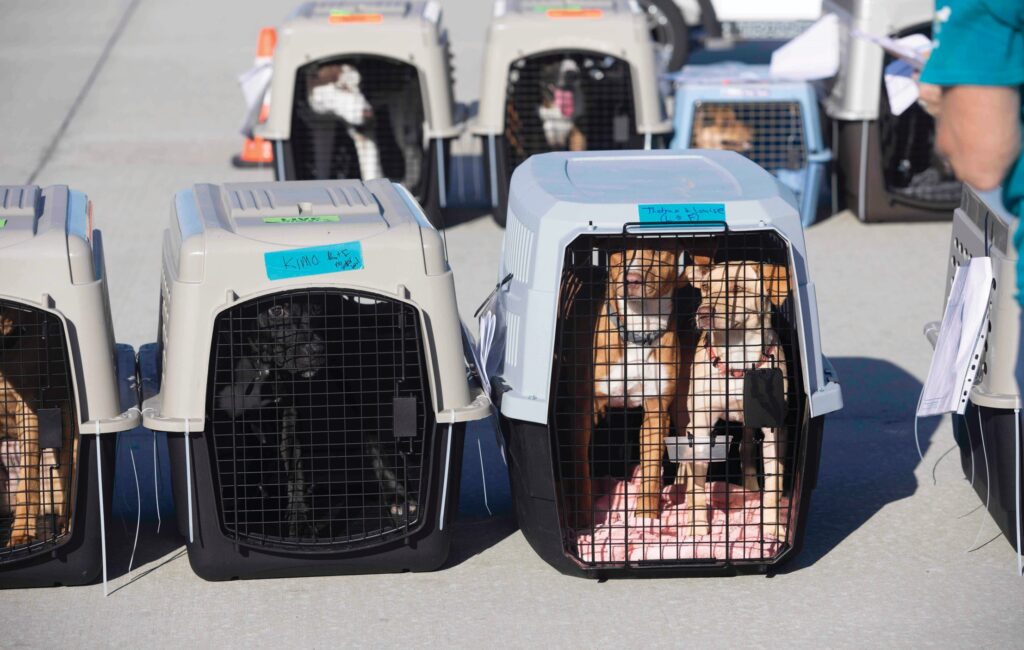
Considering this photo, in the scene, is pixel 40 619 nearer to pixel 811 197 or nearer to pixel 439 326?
pixel 439 326

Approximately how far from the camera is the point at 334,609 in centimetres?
366

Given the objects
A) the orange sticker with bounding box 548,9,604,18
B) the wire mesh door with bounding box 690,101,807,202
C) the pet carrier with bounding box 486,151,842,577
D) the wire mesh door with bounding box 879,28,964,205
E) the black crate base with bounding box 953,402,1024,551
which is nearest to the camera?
the pet carrier with bounding box 486,151,842,577

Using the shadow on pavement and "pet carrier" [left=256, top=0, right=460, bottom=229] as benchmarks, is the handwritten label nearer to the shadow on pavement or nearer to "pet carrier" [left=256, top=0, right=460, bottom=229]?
"pet carrier" [left=256, top=0, right=460, bottom=229]

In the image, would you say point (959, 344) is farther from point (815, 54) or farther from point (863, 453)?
point (815, 54)

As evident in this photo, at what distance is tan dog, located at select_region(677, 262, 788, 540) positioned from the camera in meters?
3.64

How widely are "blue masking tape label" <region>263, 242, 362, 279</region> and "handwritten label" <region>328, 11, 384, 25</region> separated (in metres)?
3.26

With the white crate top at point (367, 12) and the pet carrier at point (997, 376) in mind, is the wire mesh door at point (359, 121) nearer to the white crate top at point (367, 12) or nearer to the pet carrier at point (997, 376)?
the white crate top at point (367, 12)

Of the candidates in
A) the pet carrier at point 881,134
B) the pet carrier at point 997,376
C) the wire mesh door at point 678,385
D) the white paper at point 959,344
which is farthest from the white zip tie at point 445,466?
the pet carrier at point 881,134

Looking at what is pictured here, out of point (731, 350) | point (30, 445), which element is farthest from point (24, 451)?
point (731, 350)

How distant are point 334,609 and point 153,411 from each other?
65cm

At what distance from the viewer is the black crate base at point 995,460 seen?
150 inches

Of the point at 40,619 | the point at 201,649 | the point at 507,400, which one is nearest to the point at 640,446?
the point at 507,400

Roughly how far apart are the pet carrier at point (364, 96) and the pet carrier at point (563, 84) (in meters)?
0.23

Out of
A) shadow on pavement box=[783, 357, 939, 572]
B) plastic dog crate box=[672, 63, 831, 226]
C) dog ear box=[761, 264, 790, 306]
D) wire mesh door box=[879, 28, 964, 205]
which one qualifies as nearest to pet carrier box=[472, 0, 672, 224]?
plastic dog crate box=[672, 63, 831, 226]
